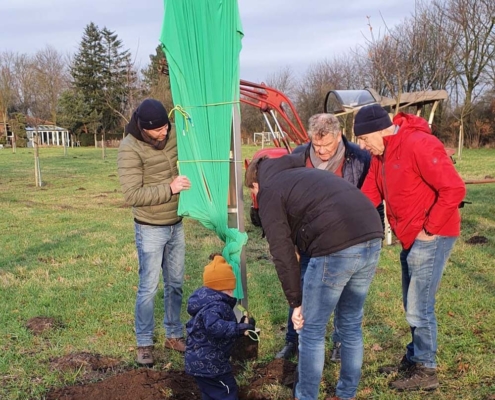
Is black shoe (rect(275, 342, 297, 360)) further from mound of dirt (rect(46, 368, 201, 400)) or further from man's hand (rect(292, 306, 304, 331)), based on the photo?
man's hand (rect(292, 306, 304, 331))

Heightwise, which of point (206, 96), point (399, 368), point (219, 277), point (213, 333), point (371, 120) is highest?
point (206, 96)

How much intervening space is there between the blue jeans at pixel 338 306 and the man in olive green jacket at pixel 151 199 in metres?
1.32

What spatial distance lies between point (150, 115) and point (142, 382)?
71.4 inches

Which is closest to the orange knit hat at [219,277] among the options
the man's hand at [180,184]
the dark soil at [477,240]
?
the man's hand at [180,184]

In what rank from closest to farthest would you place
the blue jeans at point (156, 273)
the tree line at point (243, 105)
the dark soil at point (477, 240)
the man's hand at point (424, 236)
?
the man's hand at point (424, 236) → the blue jeans at point (156, 273) → the dark soil at point (477, 240) → the tree line at point (243, 105)

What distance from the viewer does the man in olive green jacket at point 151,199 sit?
3498mm

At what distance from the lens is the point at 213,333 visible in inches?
110

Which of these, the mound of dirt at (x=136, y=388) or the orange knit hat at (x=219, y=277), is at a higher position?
the orange knit hat at (x=219, y=277)

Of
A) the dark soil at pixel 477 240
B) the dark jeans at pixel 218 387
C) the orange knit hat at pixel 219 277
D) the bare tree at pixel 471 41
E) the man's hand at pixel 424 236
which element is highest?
the bare tree at pixel 471 41

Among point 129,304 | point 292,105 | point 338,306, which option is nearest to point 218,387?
point 338,306

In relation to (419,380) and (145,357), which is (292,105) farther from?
(419,380)

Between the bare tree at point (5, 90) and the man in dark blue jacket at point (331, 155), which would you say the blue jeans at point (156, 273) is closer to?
the man in dark blue jacket at point (331, 155)

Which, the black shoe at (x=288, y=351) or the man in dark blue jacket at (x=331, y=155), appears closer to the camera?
the man in dark blue jacket at (x=331, y=155)

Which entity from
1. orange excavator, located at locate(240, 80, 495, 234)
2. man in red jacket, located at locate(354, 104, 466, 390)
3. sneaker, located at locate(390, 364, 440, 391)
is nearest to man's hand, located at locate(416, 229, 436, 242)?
man in red jacket, located at locate(354, 104, 466, 390)
